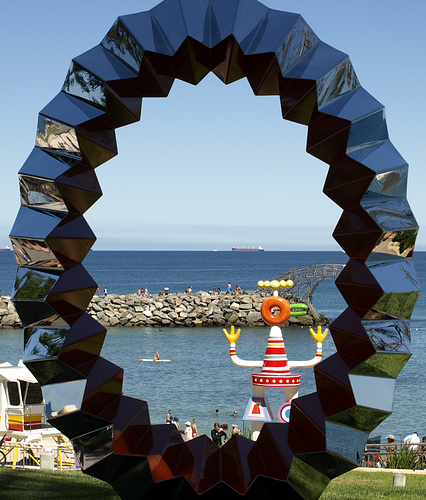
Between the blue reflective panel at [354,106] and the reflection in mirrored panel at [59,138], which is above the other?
the blue reflective panel at [354,106]

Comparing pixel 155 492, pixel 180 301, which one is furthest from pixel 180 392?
pixel 180 301

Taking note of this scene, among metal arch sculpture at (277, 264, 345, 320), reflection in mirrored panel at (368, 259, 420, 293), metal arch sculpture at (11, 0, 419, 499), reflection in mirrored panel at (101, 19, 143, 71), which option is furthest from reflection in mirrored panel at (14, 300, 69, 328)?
metal arch sculpture at (277, 264, 345, 320)

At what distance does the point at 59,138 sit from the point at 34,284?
1.08 meters

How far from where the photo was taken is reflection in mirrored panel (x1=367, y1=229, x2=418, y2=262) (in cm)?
461

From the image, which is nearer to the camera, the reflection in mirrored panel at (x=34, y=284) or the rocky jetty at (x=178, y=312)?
the reflection in mirrored panel at (x=34, y=284)

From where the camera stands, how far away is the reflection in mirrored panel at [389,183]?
4.65 meters

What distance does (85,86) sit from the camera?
5.06 m

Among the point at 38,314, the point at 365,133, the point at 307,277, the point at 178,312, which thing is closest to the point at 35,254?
the point at 38,314

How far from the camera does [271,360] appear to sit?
12.9 m

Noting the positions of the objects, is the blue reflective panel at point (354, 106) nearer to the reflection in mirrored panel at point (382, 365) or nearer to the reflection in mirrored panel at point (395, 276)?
the reflection in mirrored panel at point (395, 276)

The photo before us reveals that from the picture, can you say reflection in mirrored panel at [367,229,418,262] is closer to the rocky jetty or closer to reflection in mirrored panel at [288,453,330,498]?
reflection in mirrored panel at [288,453,330,498]

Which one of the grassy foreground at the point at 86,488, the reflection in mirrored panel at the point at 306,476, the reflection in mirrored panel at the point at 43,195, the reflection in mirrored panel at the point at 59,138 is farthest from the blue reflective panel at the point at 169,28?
the grassy foreground at the point at 86,488

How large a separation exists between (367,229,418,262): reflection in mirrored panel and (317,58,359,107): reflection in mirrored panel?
105cm

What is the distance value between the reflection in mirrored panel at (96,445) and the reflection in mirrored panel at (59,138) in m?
2.06
